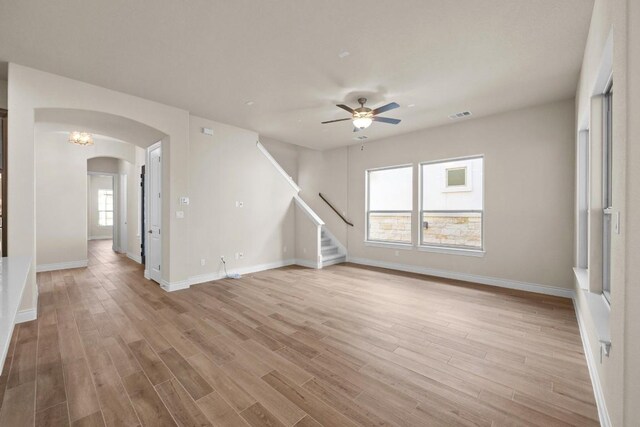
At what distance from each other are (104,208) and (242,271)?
9955mm

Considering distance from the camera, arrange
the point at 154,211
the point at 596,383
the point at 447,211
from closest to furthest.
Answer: the point at 596,383 < the point at 154,211 < the point at 447,211

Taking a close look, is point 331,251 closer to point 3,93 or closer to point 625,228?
point 625,228

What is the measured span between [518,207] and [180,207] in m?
5.79

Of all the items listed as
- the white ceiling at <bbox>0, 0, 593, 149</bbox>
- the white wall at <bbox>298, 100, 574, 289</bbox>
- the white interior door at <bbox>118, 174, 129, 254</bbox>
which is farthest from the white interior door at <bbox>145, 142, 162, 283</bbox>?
the white wall at <bbox>298, 100, 574, 289</bbox>

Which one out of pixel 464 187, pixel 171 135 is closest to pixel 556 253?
pixel 464 187

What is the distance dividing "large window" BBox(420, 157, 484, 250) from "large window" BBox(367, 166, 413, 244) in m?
0.39

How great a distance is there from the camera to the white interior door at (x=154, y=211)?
16.5 feet

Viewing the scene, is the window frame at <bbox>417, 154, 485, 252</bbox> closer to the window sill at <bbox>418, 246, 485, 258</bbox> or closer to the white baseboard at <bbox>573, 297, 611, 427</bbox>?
the window sill at <bbox>418, 246, 485, 258</bbox>

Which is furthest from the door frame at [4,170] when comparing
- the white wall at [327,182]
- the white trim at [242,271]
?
the white wall at [327,182]

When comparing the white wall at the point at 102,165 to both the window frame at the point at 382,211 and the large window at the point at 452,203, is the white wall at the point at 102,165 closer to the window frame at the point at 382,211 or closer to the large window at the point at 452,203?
the window frame at the point at 382,211

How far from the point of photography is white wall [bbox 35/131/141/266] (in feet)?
19.6

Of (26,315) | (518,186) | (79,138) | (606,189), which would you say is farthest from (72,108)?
(518,186)

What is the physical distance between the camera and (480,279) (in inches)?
200

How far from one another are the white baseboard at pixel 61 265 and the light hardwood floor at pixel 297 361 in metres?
2.32
